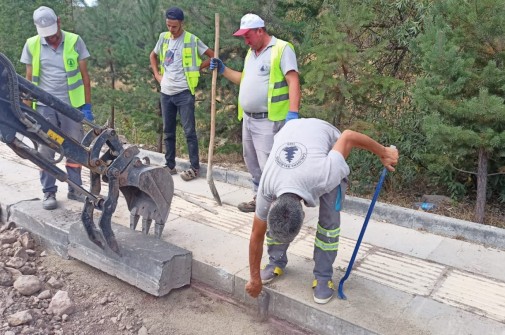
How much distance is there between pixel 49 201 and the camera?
4922 mm

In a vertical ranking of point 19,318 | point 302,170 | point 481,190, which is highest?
point 302,170

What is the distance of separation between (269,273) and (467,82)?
2.56m

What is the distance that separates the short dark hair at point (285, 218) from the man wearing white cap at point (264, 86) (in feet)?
6.12

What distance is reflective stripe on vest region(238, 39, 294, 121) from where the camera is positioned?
4.58 m

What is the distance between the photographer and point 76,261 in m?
4.42

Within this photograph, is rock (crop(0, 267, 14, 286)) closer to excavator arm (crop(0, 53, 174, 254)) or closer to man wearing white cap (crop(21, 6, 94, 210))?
excavator arm (crop(0, 53, 174, 254))

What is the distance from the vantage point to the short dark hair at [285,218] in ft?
8.84

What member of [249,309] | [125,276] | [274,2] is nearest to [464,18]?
[274,2]

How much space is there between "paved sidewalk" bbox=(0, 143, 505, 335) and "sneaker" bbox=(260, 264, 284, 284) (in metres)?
0.05

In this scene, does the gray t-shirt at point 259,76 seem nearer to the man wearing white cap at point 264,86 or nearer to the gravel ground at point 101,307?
the man wearing white cap at point 264,86

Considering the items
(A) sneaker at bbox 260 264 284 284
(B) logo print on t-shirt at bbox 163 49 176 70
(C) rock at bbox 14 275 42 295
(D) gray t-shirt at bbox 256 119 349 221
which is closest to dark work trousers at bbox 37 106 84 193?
(C) rock at bbox 14 275 42 295

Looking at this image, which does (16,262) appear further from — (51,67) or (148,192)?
(51,67)

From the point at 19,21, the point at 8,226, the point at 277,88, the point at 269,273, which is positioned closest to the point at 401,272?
the point at 269,273

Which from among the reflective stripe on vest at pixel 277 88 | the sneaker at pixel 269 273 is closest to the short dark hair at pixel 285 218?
the sneaker at pixel 269 273
